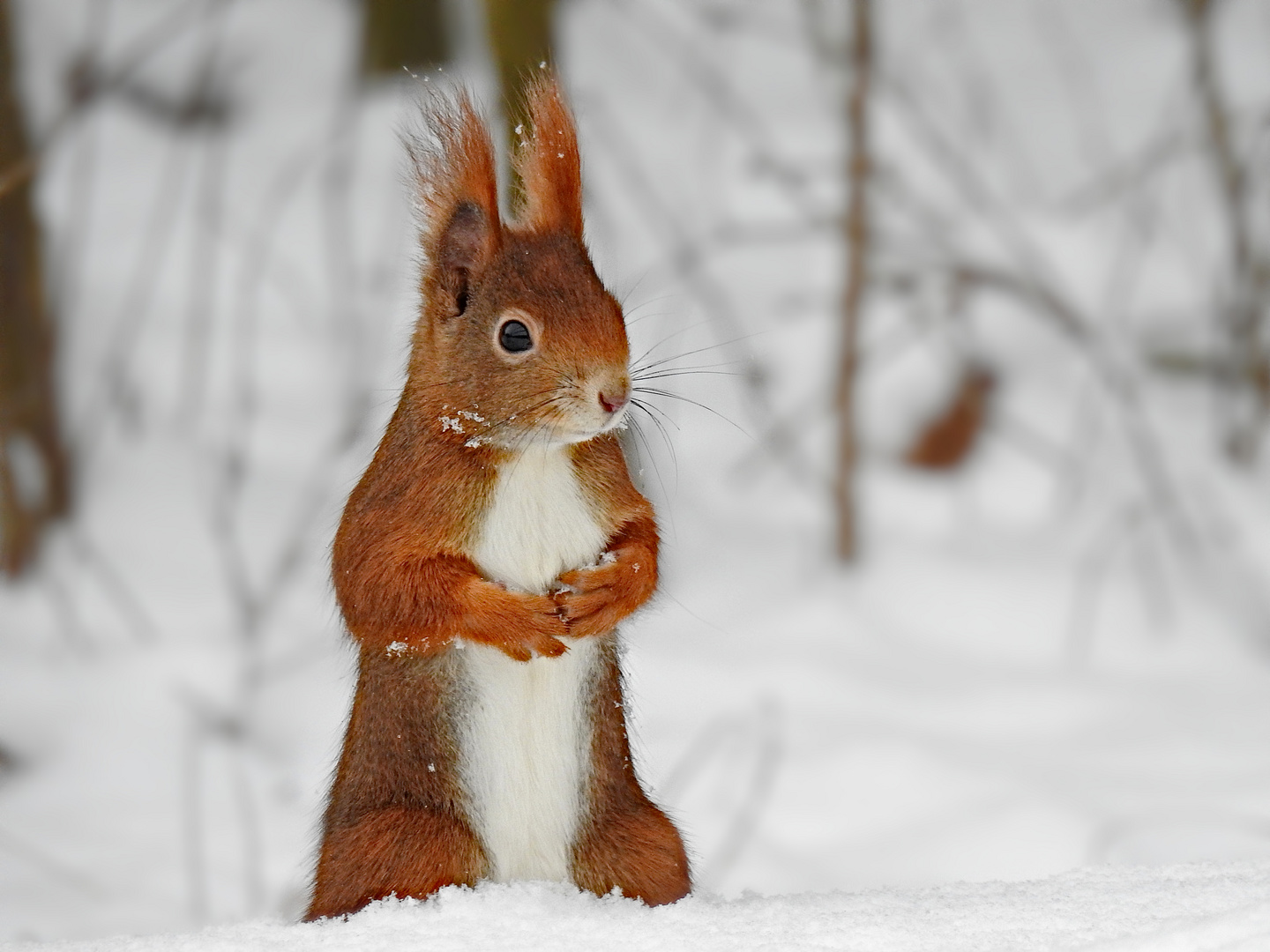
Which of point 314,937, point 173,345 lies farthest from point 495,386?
point 173,345

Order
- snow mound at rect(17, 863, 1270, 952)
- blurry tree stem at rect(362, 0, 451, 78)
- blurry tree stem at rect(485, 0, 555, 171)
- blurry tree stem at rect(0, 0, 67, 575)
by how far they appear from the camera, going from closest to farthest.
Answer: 1. snow mound at rect(17, 863, 1270, 952)
2. blurry tree stem at rect(485, 0, 555, 171)
3. blurry tree stem at rect(0, 0, 67, 575)
4. blurry tree stem at rect(362, 0, 451, 78)

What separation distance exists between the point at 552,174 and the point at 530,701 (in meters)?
0.55

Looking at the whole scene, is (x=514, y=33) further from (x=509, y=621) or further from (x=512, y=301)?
(x=509, y=621)

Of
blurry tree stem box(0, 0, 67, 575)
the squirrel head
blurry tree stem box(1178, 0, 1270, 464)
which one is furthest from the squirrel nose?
blurry tree stem box(1178, 0, 1270, 464)

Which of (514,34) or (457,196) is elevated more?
(514,34)

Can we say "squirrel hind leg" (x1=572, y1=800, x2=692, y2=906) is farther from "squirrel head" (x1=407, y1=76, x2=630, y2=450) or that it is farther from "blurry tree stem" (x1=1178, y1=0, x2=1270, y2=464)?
"blurry tree stem" (x1=1178, y1=0, x2=1270, y2=464)

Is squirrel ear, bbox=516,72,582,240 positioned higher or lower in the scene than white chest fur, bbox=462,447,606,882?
higher

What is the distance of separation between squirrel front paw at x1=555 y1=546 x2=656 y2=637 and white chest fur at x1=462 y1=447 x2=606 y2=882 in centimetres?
4

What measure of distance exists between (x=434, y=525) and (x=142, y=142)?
12.3ft

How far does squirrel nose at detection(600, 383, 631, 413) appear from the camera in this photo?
1.47 meters

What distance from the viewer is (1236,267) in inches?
163

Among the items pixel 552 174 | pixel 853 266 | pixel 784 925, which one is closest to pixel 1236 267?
pixel 853 266

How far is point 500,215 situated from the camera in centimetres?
159

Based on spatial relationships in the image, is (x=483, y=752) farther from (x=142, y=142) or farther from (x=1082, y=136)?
(x=1082, y=136)
